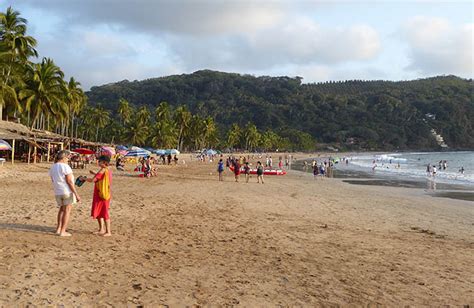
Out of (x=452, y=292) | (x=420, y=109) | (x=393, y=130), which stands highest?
(x=420, y=109)

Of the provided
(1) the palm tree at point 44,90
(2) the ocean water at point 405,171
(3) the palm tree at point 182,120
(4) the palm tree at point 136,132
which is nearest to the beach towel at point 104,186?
(2) the ocean water at point 405,171

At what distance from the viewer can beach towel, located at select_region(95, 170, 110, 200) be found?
6.77 m

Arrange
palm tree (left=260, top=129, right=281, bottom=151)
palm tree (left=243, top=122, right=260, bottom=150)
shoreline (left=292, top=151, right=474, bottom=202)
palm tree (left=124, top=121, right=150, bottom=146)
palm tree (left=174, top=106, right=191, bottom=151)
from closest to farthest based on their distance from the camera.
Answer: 1. shoreline (left=292, top=151, right=474, bottom=202)
2. palm tree (left=124, top=121, right=150, bottom=146)
3. palm tree (left=174, top=106, right=191, bottom=151)
4. palm tree (left=243, top=122, right=260, bottom=150)
5. palm tree (left=260, top=129, right=281, bottom=151)

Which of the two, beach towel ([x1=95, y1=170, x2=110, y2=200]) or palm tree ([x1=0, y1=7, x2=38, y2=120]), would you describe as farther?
palm tree ([x1=0, y1=7, x2=38, y2=120])

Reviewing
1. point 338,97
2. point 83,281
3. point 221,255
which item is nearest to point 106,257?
point 83,281

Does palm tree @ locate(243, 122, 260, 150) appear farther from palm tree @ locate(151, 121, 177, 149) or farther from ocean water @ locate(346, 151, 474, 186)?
ocean water @ locate(346, 151, 474, 186)

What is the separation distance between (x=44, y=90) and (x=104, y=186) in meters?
33.6

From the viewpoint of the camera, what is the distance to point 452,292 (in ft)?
16.6

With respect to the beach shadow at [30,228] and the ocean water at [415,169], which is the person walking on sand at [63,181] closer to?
the beach shadow at [30,228]

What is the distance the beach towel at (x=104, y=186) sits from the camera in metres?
6.77

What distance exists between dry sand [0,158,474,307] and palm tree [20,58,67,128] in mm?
28052

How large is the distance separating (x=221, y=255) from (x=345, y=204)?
8980 millimetres

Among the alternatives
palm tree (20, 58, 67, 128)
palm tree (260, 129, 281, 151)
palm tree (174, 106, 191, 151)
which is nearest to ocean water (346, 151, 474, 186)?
palm tree (20, 58, 67, 128)

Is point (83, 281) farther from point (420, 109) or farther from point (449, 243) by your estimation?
point (420, 109)
